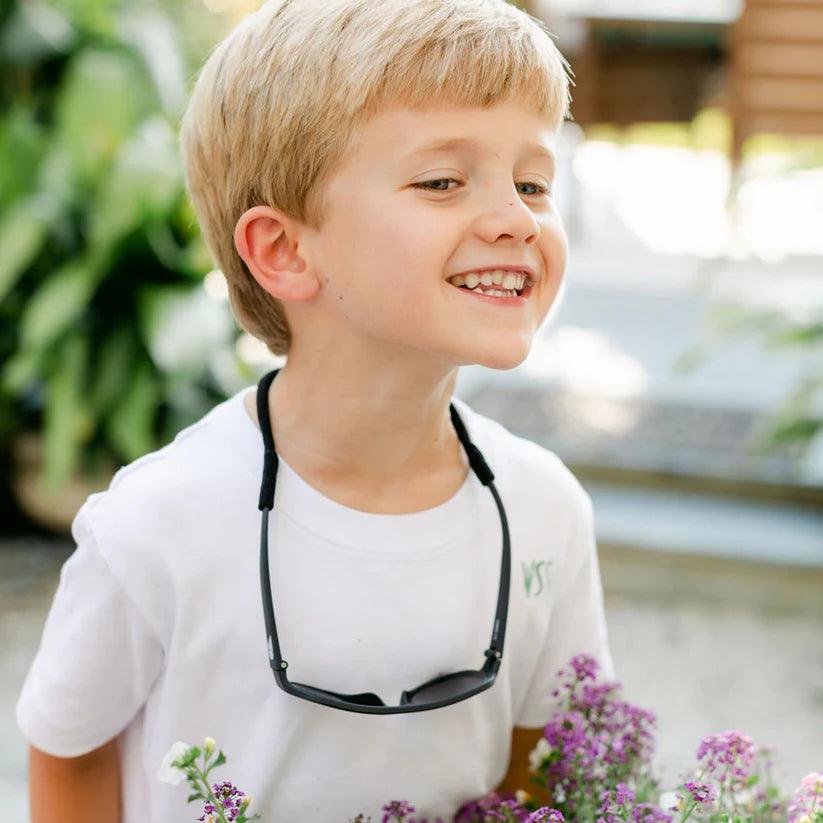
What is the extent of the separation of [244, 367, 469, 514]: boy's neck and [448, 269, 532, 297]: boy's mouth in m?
0.15

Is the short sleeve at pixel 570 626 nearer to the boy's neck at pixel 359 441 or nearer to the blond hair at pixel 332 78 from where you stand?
the boy's neck at pixel 359 441

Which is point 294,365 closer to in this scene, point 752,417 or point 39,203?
point 39,203

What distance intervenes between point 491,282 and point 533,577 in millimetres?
348

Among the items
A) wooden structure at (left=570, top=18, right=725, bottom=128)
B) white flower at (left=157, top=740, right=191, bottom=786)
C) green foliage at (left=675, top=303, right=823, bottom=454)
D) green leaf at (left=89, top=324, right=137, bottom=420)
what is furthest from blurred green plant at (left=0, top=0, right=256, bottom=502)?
wooden structure at (left=570, top=18, right=725, bottom=128)

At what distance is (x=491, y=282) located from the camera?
3.75 feet

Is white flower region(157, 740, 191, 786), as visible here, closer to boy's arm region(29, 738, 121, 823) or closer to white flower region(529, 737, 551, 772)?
boy's arm region(29, 738, 121, 823)

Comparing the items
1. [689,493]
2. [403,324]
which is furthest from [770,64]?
[403,324]

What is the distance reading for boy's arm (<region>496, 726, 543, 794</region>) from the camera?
56.5 inches

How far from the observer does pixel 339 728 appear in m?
1.25

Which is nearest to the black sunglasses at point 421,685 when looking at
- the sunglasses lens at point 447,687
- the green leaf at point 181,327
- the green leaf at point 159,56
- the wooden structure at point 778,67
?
the sunglasses lens at point 447,687

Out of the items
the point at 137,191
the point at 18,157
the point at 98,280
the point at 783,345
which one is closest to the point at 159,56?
the point at 18,157

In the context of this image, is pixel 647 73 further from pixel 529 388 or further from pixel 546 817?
pixel 546 817

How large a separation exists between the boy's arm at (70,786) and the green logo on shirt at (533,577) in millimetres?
462

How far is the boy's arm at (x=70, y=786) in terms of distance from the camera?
51.1 inches
